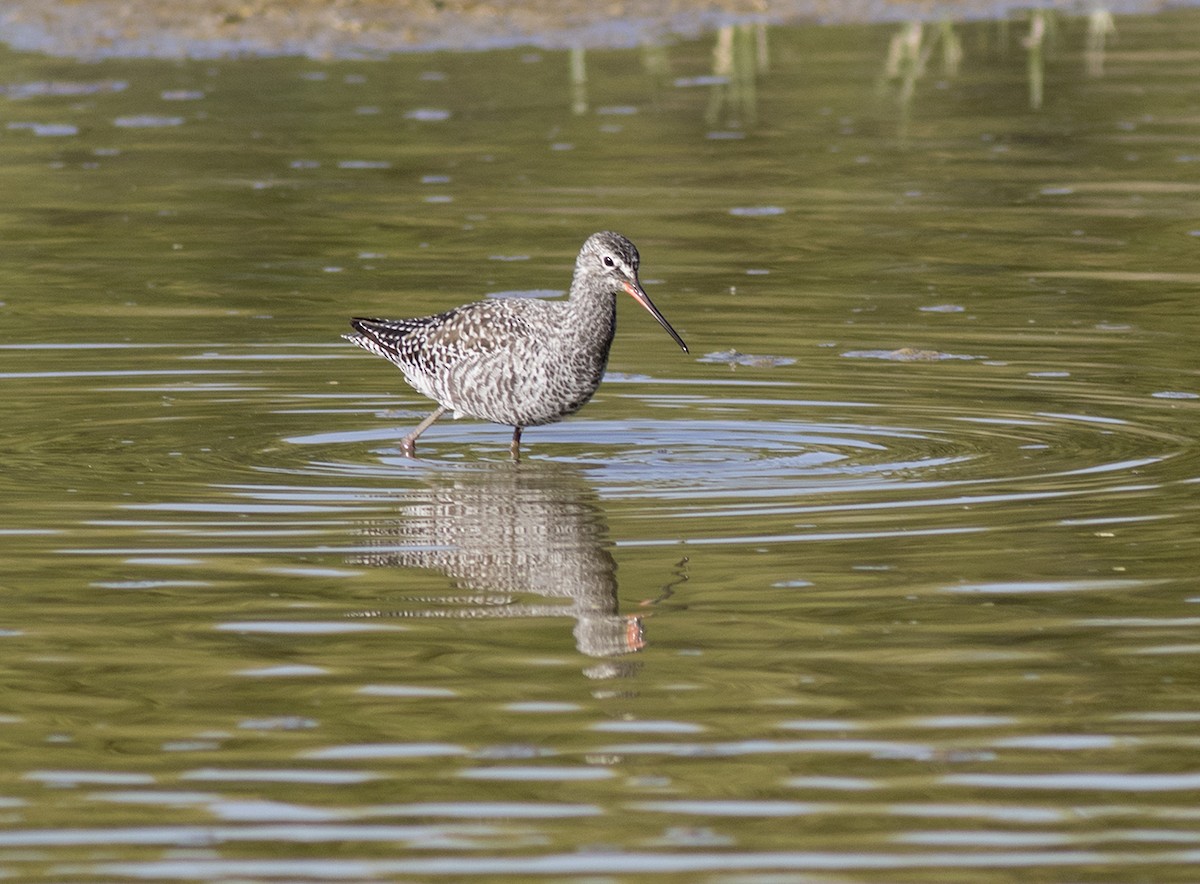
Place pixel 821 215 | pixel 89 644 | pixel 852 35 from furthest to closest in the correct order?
1. pixel 852 35
2. pixel 821 215
3. pixel 89 644

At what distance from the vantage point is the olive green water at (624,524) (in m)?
5.98

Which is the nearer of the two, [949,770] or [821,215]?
[949,770]

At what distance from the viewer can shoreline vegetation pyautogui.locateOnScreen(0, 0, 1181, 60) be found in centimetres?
2652

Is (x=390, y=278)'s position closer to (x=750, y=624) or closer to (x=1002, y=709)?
(x=750, y=624)

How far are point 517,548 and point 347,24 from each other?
19243mm

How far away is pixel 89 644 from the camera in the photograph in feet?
25.1

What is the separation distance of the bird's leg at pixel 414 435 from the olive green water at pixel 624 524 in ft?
0.39

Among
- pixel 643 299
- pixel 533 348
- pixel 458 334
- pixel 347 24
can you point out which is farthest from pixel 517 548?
pixel 347 24

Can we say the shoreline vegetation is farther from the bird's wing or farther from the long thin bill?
the long thin bill

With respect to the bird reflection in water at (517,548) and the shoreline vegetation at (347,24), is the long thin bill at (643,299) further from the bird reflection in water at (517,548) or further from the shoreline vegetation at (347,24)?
the shoreline vegetation at (347,24)

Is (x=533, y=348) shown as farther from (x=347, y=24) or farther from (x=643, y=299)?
(x=347, y=24)

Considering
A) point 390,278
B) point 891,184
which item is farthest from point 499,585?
point 891,184

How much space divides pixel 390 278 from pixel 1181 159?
7.79 metres

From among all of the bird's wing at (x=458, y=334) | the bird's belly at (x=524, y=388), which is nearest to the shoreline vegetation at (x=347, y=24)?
the bird's wing at (x=458, y=334)
